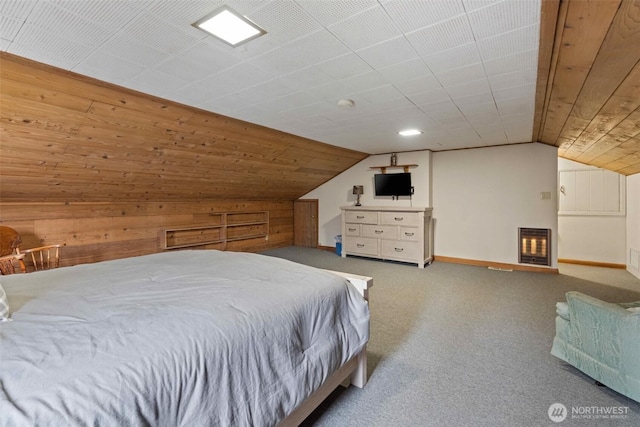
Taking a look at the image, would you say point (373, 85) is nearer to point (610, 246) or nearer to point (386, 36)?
point (386, 36)

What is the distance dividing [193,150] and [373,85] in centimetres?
244

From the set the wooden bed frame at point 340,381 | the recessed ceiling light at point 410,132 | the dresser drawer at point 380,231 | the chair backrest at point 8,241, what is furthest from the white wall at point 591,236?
the chair backrest at point 8,241

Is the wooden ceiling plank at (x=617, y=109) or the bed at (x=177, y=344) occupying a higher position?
the wooden ceiling plank at (x=617, y=109)

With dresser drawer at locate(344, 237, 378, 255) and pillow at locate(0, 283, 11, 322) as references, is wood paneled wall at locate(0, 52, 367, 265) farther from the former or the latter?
pillow at locate(0, 283, 11, 322)

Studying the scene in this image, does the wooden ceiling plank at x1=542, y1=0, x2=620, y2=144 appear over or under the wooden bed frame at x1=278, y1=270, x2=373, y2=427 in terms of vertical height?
over

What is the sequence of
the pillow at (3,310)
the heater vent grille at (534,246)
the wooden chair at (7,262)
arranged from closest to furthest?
the pillow at (3,310), the wooden chair at (7,262), the heater vent grille at (534,246)

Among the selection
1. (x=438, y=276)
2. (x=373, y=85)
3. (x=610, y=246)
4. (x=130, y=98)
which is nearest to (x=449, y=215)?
(x=438, y=276)

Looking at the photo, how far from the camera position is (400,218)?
557 cm

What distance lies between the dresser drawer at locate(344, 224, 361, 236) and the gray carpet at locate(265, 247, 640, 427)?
1900 mm

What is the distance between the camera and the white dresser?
5.38 meters

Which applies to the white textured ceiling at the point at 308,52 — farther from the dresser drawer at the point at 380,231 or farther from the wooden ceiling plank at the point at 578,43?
the dresser drawer at the point at 380,231

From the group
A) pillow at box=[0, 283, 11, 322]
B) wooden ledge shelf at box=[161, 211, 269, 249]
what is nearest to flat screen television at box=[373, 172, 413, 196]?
wooden ledge shelf at box=[161, 211, 269, 249]

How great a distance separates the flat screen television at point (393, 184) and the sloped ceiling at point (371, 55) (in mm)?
2526

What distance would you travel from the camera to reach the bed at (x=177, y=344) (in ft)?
2.73
